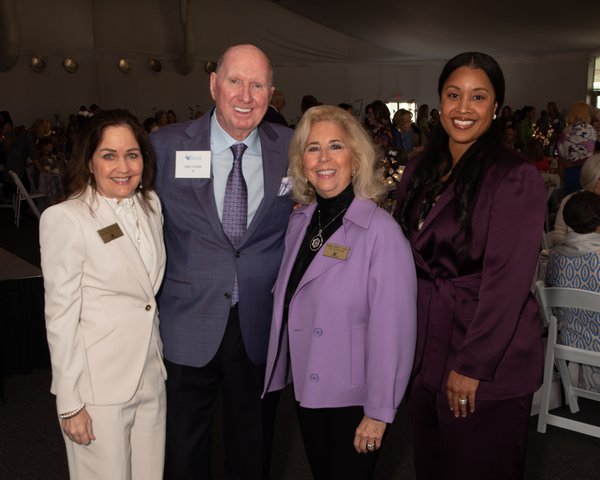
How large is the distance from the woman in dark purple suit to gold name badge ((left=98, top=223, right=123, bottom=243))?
0.80m

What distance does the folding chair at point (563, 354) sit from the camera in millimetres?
2793

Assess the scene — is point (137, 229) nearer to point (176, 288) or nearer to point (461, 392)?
point (176, 288)

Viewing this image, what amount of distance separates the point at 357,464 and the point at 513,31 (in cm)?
1396

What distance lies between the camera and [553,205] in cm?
592

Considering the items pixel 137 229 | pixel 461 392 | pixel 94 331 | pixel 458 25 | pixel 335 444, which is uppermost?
pixel 458 25

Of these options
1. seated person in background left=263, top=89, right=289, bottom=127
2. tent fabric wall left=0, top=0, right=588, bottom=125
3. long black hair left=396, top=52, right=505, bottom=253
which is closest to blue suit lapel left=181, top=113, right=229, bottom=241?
long black hair left=396, top=52, right=505, bottom=253

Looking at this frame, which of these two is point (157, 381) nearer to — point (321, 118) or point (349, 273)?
point (349, 273)

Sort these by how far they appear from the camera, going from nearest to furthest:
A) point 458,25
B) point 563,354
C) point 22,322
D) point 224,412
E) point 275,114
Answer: point 224,412
point 563,354
point 22,322
point 275,114
point 458,25

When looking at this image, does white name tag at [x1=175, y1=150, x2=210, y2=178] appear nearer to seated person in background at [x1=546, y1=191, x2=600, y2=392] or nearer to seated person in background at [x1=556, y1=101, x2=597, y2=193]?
seated person in background at [x1=546, y1=191, x2=600, y2=392]

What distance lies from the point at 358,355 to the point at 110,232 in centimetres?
73

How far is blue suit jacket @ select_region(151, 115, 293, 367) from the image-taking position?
193cm

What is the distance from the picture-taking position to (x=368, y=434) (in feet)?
5.48

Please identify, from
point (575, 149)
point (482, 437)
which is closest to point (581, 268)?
point (482, 437)

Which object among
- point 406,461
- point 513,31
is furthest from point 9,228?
point 513,31
